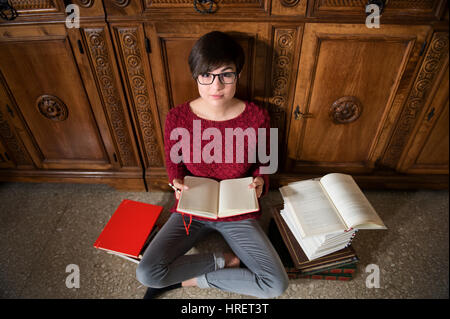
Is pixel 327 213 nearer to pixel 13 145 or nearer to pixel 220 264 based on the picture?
pixel 220 264

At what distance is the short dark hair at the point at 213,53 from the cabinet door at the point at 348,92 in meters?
0.35

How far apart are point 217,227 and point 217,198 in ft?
0.60

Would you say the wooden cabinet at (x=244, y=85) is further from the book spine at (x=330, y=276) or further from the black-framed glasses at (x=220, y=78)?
the book spine at (x=330, y=276)

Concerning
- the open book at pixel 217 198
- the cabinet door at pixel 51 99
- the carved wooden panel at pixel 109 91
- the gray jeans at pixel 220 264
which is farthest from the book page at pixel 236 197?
the cabinet door at pixel 51 99

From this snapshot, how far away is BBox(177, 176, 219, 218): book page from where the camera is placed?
103cm

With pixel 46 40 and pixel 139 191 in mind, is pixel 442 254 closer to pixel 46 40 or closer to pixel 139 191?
pixel 139 191

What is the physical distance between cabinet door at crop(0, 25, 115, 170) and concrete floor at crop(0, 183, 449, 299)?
0.24 m

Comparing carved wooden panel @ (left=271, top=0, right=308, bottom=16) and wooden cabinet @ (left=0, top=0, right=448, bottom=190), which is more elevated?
carved wooden panel @ (left=271, top=0, right=308, bottom=16)

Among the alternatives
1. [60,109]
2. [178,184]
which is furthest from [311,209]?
[60,109]

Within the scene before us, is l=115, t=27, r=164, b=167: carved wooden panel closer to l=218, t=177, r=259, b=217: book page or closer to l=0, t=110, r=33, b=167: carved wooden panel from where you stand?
l=218, t=177, r=259, b=217: book page

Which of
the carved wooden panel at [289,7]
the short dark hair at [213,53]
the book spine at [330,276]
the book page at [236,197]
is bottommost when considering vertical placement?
the book spine at [330,276]

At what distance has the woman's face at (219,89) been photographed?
3.26ft

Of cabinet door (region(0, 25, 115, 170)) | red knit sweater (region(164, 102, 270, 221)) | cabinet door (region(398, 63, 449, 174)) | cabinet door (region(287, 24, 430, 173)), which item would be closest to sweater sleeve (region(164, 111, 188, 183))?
red knit sweater (region(164, 102, 270, 221))

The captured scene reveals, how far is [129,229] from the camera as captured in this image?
1267 mm
